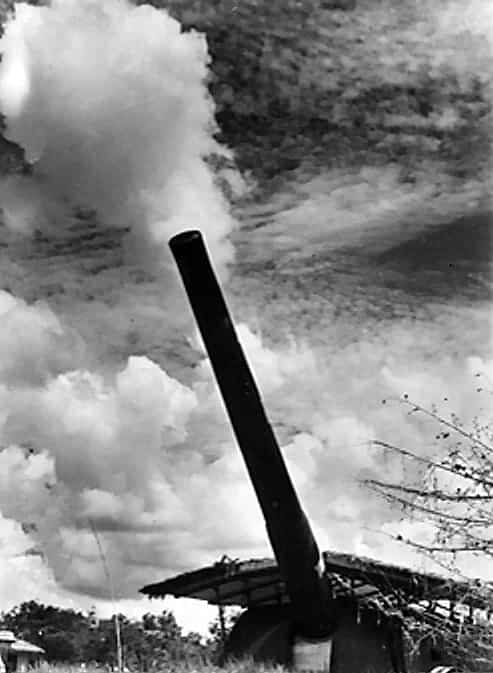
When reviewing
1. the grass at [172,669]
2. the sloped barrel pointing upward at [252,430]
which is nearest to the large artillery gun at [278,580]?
the sloped barrel pointing upward at [252,430]

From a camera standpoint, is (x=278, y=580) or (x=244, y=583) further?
(x=244, y=583)

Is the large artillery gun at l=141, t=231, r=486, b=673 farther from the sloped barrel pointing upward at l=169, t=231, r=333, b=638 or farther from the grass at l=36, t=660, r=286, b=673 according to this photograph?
the grass at l=36, t=660, r=286, b=673

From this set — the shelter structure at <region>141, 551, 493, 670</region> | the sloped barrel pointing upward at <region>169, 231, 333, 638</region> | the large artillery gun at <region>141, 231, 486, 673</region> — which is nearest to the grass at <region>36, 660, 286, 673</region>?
the large artillery gun at <region>141, 231, 486, 673</region>

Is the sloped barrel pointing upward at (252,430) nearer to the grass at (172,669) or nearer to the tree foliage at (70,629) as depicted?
the grass at (172,669)

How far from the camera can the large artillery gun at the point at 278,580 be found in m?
11.7

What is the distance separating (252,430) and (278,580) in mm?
6325

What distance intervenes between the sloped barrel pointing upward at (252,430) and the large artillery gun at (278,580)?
0.04 ft

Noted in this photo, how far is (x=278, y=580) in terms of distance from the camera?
59.2ft

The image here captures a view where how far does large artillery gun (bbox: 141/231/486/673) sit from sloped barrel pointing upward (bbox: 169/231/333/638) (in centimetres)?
1

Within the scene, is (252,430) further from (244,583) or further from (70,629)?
(70,629)

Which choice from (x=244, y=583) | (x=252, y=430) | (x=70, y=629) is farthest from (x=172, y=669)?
(x=70, y=629)

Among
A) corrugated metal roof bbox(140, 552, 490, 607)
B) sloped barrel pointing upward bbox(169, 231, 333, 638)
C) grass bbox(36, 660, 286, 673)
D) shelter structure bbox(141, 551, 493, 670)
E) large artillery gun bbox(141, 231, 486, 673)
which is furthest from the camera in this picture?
corrugated metal roof bbox(140, 552, 490, 607)

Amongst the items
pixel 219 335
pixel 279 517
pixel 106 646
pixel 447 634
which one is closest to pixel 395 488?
pixel 447 634

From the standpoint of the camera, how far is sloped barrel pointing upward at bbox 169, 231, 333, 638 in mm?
11461
